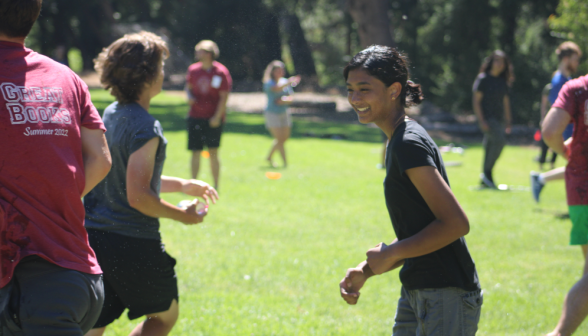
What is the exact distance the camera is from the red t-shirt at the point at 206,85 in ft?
23.2

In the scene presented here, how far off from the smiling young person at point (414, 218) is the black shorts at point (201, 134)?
18.5ft

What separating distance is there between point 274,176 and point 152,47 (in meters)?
7.00

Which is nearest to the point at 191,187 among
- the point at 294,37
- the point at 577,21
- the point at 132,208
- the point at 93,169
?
the point at 132,208

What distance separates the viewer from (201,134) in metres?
7.96

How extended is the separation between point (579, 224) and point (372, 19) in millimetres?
10128

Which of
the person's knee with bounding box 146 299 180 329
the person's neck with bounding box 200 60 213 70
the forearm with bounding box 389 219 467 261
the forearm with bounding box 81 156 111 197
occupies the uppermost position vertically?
the forearm with bounding box 81 156 111 197

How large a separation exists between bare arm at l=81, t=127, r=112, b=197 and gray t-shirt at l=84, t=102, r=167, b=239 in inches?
22.8

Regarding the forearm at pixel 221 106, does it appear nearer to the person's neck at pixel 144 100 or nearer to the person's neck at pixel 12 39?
the person's neck at pixel 144 100

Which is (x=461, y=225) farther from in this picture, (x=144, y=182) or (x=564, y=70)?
(x=564, y=70)

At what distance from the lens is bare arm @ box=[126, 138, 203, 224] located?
8.54 ft

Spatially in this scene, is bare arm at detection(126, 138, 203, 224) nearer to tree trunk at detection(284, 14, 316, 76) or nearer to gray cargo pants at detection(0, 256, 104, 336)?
gray cargo pants at detection(0, 256, 104, 336)

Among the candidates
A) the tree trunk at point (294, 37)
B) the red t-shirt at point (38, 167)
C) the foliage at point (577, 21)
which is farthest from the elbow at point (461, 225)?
the foliage at point (577, 21)

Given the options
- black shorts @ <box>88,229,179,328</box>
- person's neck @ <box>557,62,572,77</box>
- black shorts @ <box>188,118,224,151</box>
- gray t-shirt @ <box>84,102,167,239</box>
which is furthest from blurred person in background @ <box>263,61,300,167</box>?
black shorts @ <box>88,229,179,328</box>

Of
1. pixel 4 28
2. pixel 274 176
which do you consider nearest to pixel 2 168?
pixel 4 28
